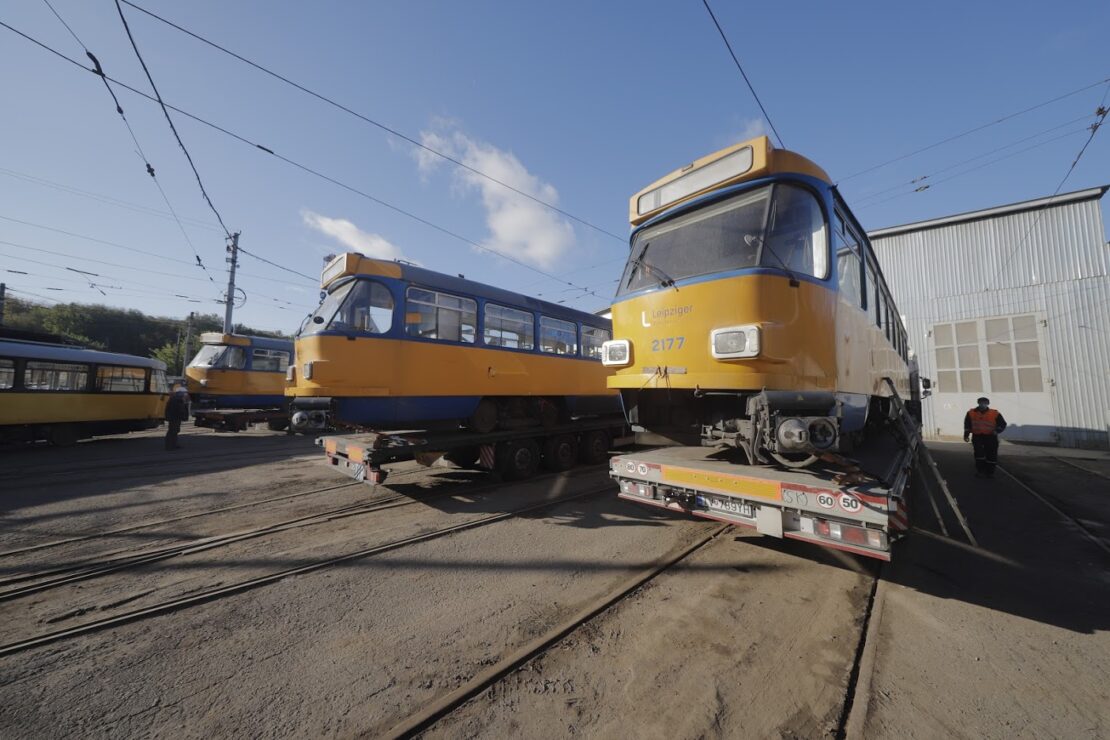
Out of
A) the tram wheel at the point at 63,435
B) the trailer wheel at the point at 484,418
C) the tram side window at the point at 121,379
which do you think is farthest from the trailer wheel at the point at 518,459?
the tram side window at the point at 121,379

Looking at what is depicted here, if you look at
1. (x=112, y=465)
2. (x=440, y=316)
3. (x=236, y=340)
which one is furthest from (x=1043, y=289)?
(x=236, y=340)

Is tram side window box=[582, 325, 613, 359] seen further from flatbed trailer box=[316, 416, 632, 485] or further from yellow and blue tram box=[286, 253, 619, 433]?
flatbed trailer box=[316, 416, 632, 485]

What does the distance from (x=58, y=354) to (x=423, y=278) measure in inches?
512

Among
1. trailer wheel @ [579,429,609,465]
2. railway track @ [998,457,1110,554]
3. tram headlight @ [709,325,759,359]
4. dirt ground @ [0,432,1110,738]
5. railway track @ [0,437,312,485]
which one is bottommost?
railway track @ [998,457,1110,554]

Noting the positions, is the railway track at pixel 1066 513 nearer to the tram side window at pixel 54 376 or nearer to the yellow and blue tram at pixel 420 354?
the yellow and blue tram at pixel 420 354

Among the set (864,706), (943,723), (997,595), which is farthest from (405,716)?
(997,595)

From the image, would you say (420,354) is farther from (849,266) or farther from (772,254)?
(849,266)

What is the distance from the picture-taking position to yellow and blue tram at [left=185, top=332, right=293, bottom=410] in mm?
A: 15508

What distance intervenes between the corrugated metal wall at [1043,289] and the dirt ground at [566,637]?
14.7 m

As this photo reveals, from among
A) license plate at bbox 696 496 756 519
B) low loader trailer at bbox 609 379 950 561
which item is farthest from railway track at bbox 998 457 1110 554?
license plate at bbox 696 496 756 519

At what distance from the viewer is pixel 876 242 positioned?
62.6 feet

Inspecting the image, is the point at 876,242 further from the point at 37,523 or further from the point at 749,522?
the point at 37,523

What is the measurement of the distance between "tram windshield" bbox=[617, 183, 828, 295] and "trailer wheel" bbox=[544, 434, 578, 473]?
486 centimetres

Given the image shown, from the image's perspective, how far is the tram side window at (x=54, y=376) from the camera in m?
11.0
